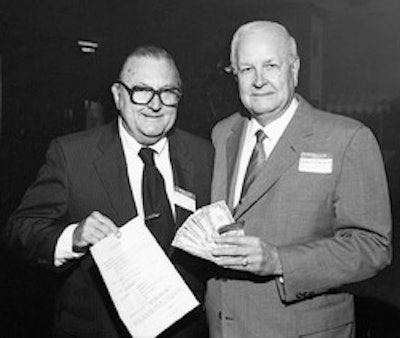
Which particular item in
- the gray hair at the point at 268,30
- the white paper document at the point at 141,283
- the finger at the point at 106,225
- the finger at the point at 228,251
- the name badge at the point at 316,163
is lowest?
the white paper document at the point at 141,283

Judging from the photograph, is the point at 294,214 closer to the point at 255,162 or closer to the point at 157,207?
the point at 255,162

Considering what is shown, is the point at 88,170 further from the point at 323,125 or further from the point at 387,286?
the point at 387,286

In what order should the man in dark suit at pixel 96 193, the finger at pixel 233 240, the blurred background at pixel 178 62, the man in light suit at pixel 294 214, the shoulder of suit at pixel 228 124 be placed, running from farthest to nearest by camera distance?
the blurred background at pixel 178 62
the shoulder of suit at pixel 228 124
the man in dark suit at pixel 96 193
the man in light suit at pixel 294 214
the finger at pixel 233 240

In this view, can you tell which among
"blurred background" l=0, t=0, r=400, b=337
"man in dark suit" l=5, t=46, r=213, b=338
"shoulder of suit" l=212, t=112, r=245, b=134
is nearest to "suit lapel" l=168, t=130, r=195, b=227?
"man in dark suit" l=5, t=46, r=213, b=338

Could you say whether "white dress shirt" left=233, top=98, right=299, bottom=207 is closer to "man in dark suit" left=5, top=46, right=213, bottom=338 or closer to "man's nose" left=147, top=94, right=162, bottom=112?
"man in dark suit" left=5, top=46, right=213, bottom=338

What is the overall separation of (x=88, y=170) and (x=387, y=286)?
1831 mm

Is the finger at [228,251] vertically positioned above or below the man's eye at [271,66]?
below

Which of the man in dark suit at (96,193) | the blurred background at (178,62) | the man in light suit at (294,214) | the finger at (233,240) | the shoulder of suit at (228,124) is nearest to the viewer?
the finger at (233,240)

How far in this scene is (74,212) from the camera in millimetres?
2029

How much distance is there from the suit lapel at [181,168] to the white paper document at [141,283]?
1.05ft

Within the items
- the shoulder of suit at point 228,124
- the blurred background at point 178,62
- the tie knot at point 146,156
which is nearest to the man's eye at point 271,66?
the shoulder of suit at point 228,124

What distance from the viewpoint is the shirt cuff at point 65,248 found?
6.37 ft

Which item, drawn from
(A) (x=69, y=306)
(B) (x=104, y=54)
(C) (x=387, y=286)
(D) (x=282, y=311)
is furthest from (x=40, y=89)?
(C) (x=387, y=286)

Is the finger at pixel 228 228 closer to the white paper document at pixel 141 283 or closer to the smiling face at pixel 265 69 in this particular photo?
the white paper document at pixel 141 283
